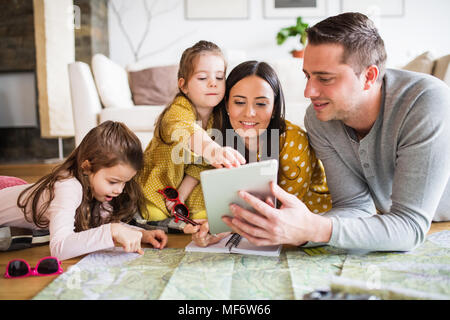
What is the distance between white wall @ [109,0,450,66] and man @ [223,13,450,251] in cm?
320

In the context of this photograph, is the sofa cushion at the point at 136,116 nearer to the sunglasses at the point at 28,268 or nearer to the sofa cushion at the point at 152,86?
the sofa cushion at the point at 152,86

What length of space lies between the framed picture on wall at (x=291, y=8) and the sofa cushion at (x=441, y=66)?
209cm

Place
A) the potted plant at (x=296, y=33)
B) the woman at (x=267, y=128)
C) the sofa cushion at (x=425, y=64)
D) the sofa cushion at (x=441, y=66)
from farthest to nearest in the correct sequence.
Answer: the potted plant at (x=296, y=33)
the sofa cushion at (x=425, y=64)
the sofa cushion at (x=441, y=66)
the woman at (x=267, y=128)

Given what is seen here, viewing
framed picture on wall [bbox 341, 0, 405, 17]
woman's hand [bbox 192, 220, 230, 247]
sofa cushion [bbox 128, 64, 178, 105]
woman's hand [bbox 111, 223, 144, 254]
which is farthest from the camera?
framed picture on wall [bbox 341, 0, 405, 17]

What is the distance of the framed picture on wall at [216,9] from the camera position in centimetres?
426

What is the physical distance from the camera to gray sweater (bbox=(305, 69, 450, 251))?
3.13ft

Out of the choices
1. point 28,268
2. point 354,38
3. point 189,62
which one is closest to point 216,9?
point 189,62

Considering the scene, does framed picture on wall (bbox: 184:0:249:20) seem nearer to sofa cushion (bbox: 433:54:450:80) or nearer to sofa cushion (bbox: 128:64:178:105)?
sofa cushion (bbox: 128:64:178:105)

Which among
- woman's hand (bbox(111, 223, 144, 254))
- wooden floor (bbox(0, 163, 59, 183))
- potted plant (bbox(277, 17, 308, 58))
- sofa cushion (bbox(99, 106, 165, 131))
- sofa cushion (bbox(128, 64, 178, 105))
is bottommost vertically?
wooden floor (bbox(0, 163, 59, 183))

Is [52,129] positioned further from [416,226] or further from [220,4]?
[416,226]

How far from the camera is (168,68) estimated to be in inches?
123

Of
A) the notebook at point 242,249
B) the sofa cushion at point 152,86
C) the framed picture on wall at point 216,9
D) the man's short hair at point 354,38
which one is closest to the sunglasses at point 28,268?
the notebook at point 242,249

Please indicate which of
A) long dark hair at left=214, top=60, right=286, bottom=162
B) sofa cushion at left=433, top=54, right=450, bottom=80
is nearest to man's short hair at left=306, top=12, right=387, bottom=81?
long dark hair at left=214, top=60, right=286, bottom=162
